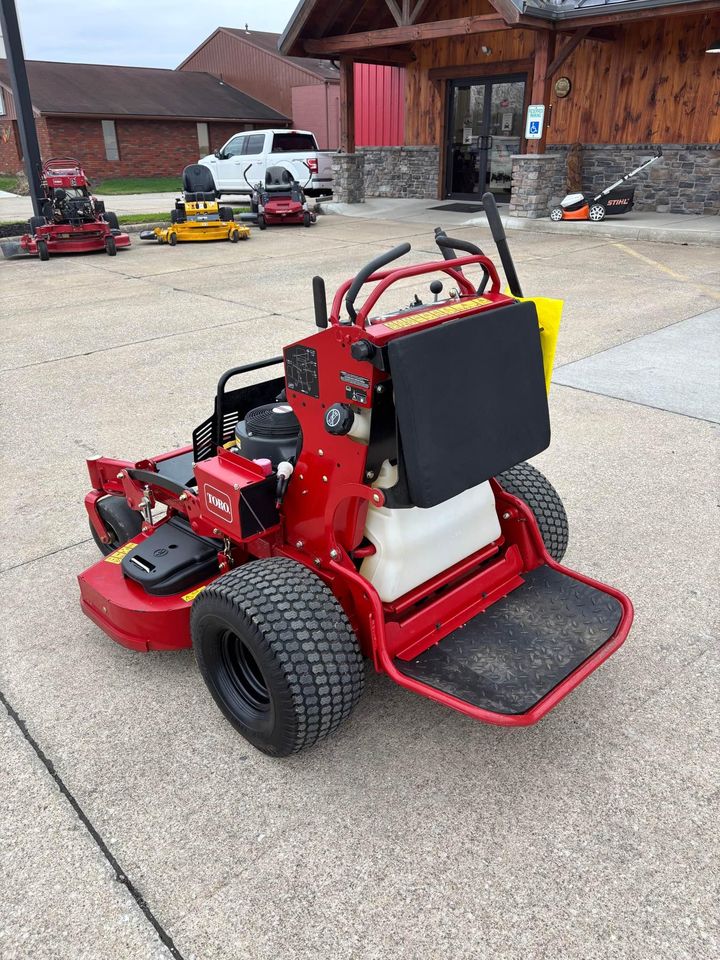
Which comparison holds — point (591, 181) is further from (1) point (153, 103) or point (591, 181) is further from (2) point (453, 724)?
(1) point (153, 103)

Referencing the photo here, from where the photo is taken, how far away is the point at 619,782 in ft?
7.95

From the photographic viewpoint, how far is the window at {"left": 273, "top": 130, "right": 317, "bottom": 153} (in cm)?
1983

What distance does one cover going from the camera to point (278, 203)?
1494 centimetres

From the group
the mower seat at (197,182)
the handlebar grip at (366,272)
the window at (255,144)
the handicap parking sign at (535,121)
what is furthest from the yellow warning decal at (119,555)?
the window at (255,144)

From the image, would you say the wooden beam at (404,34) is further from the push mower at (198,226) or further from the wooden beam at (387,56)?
the push mower at (198,226)

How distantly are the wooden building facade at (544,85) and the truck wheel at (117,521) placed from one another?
484 inches

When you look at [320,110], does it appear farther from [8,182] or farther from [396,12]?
[396,12]

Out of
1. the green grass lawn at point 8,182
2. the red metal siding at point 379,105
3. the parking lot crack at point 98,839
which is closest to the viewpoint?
the parking lot crack at point 98,839

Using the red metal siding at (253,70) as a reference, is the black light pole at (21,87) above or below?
below

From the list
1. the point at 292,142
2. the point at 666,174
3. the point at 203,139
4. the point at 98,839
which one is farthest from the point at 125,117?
the point at 98,839

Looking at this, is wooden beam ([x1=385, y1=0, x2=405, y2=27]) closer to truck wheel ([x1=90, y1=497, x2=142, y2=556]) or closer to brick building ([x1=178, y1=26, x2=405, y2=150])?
brick building ([x1=178, y1=26, x2=405, y2=150])

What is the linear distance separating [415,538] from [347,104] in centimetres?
1703

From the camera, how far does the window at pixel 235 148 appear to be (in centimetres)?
2052

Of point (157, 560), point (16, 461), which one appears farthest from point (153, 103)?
point (157, 560)
